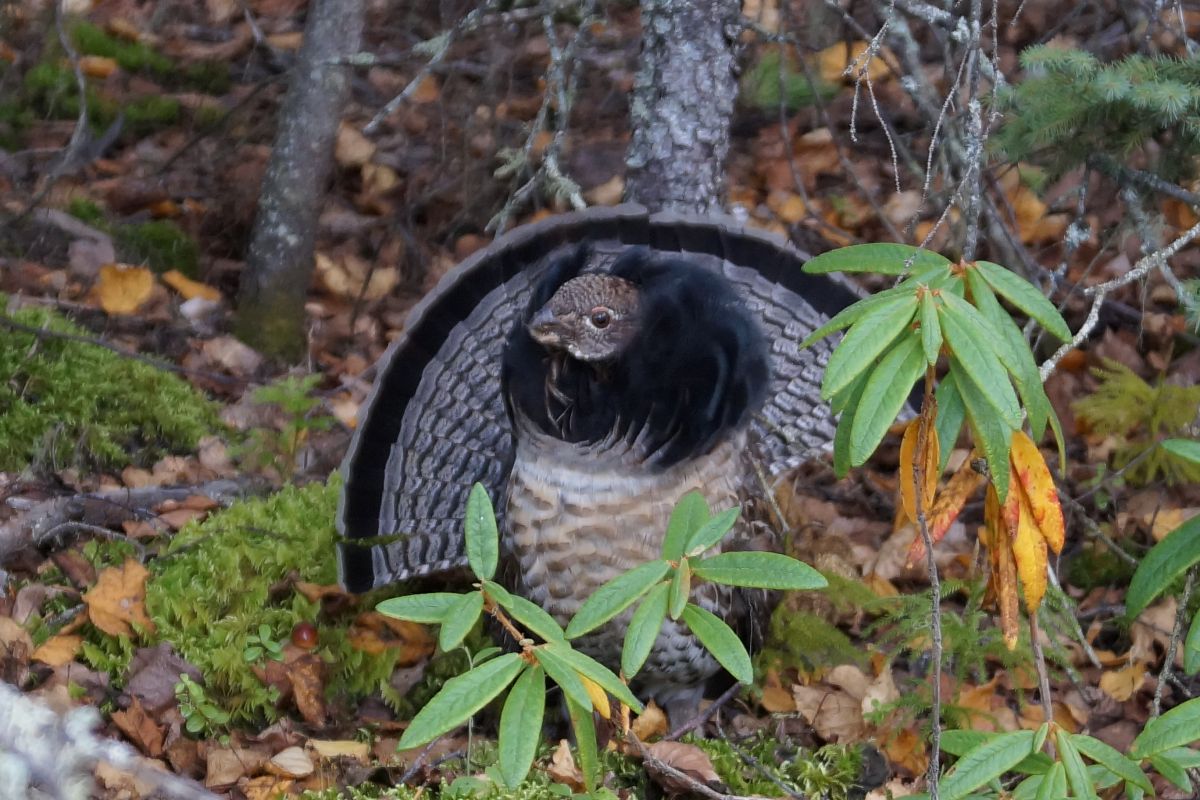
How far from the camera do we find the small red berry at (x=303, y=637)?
352 centimetres

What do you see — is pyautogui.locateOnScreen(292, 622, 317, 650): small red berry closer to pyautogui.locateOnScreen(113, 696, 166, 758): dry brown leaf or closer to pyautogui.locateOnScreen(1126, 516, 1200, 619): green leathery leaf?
pyautogui.locateOnScreen(113, 696, 166, 758): dry brown leaf

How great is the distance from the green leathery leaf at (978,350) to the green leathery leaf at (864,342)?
6 cm

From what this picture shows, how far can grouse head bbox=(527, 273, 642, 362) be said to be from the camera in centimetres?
305

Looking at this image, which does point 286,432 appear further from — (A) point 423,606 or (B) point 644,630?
(B) point 644,630

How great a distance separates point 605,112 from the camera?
6414 mm

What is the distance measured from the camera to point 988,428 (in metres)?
2.10

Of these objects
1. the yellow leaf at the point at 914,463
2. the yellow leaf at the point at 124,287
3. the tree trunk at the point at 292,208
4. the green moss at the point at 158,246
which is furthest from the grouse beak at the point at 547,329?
the green moss at the point at 158,246

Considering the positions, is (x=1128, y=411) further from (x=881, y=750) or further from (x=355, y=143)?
(x=355, y=143)

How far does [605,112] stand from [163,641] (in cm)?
382

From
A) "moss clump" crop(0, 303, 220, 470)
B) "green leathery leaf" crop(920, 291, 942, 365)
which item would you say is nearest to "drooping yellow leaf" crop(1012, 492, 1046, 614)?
"green leathery leaf" crop(920, 291, 942, 365)

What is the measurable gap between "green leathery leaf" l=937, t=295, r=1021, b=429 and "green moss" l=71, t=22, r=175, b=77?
5.52 meters

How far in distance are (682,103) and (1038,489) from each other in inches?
82.7

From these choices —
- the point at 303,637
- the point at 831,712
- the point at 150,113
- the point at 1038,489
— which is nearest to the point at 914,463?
the point at 1038,489

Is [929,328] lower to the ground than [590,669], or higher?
higher
